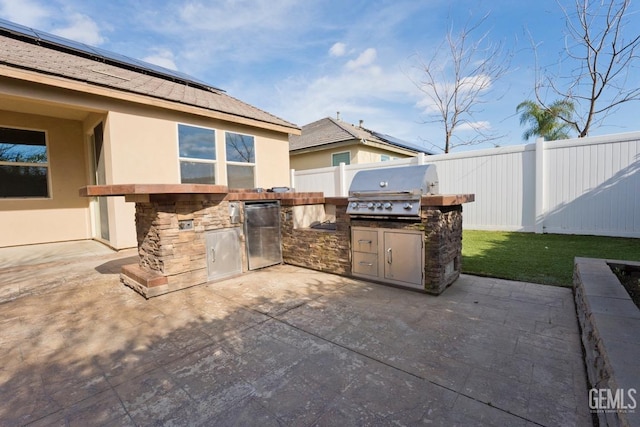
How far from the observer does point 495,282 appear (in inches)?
175

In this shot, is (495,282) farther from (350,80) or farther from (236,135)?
(350,80)

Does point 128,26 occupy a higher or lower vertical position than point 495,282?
higher

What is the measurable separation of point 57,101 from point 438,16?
11768 mm

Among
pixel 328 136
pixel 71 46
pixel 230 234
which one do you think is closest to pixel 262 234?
pixel 230 234

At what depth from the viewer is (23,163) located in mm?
7621

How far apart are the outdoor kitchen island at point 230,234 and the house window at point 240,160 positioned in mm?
3562

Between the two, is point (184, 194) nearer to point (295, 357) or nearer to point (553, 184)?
point (295, 357)

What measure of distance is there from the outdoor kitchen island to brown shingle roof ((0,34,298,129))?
3.71 m

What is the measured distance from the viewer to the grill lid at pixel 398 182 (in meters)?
4.07

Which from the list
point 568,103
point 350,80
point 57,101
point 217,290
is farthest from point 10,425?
point 568,103

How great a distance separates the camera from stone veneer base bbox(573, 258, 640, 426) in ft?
4.89

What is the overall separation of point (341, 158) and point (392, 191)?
31.7 feet

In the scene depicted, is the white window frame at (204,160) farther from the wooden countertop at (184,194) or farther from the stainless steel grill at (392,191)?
the stainless steel grill at (392,191)

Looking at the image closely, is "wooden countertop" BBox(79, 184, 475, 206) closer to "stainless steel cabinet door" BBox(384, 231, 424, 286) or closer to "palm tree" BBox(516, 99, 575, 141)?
"stainless steel cabinet door" BBox(384, 231, 424, 286)
